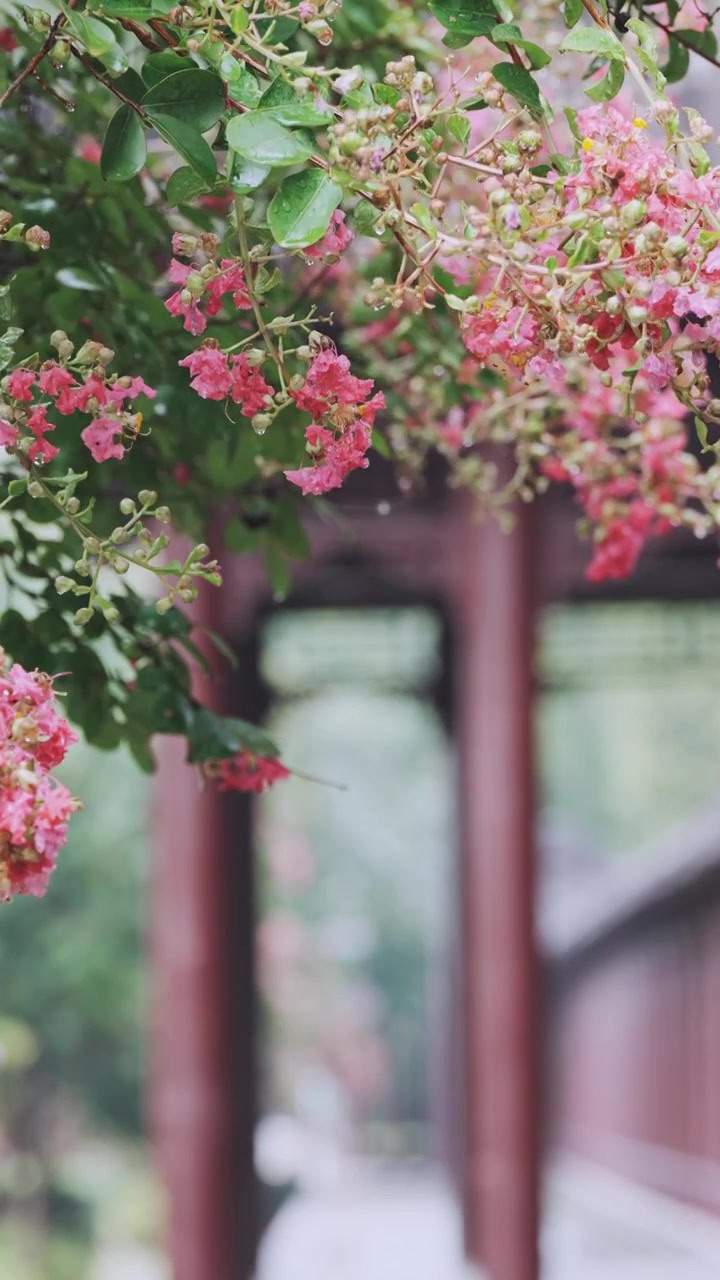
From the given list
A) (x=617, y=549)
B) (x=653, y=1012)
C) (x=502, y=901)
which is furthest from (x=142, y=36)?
(x=653, y=1012)

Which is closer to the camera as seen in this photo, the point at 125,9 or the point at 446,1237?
the point at 125,9

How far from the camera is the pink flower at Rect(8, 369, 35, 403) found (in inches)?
36.9

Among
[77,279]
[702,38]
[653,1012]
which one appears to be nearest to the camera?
[77,279]

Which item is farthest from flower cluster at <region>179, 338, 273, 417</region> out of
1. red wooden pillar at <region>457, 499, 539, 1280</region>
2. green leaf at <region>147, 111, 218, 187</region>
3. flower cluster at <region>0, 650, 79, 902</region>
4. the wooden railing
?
the wooden railing

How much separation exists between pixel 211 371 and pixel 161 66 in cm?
17

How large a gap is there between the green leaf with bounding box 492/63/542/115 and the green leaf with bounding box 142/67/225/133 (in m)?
0.16

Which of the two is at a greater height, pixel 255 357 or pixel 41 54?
pixel 41 54

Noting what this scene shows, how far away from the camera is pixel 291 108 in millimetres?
852

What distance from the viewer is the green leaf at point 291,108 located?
33.2 inches

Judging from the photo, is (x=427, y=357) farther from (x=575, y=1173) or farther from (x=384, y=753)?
(x=384, y=753)

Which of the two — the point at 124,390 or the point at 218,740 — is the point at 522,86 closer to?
the point at 124,390

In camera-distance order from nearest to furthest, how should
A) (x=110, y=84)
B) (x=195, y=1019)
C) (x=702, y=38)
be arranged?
(x=110, y=84) → (x=702, y=38) → (x=195, y=1019)

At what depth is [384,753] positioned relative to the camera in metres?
20.1

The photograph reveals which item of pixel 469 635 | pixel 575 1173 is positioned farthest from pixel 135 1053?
pixel 469 635
